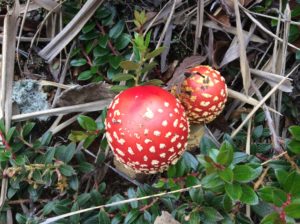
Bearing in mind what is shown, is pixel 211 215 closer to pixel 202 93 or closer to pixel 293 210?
pixel 293 210

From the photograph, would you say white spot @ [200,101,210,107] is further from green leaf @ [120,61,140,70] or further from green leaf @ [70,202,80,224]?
green leaf @ [70,202,80,224]

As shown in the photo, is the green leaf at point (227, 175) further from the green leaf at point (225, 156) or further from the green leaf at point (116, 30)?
the green leaf at point (116, 30)

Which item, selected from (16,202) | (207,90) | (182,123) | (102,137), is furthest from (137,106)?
(16,202)

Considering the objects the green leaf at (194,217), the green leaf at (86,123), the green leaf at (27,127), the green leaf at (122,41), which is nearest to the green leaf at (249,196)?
the green leaf at (194,217)

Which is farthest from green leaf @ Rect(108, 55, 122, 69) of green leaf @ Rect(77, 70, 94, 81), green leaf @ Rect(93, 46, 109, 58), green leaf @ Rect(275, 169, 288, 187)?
green leaf @ Rect(275, 169, 288, 187)

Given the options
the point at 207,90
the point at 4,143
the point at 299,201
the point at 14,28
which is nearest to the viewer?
the point at 299,201

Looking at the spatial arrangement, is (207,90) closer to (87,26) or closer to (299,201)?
(299,201)
